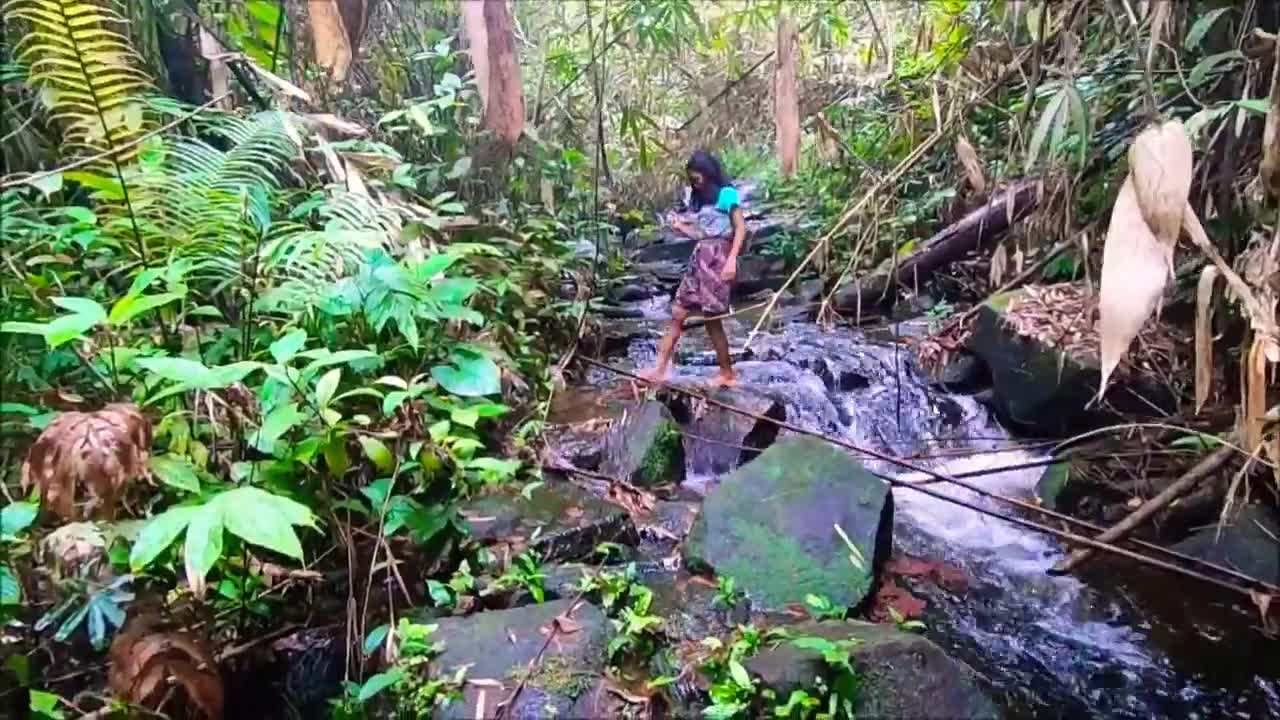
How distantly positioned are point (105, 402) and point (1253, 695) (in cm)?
322

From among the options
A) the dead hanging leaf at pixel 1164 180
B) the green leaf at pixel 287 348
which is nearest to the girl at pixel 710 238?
the green leaf at pixel 287 348

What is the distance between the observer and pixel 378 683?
207 centimetres

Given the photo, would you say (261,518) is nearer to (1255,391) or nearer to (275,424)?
(275,424)

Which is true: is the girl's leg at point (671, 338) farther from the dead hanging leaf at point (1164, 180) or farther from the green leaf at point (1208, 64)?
the dead hanging leaf at point (1164, 180)

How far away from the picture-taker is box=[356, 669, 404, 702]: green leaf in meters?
2.06

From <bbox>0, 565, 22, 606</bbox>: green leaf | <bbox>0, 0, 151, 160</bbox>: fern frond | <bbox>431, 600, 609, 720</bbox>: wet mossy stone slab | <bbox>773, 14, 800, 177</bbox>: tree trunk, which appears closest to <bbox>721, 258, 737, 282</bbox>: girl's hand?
<bbox>773, 14, 800, 177</bbox>: tree trunk

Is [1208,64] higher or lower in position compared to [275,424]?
higher

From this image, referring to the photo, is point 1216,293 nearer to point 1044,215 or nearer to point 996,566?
point 1044,215

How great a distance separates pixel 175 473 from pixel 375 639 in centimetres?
63

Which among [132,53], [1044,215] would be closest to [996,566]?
[1044,215]

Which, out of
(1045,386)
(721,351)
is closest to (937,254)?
(1045,386)

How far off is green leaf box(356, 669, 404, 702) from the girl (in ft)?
8.30

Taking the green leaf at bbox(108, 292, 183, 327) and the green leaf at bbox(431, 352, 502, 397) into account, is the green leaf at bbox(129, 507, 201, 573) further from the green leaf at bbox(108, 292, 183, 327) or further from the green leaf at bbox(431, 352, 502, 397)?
the green leaf at bbox(431, 352, 502, 397)

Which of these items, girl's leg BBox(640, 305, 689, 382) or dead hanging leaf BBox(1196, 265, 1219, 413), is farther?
girl's leg BBox(640, 305, 689, 382)
